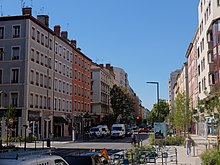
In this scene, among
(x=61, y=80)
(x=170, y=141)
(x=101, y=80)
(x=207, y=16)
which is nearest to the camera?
(x=170, y=141)

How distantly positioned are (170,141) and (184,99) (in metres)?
7.91

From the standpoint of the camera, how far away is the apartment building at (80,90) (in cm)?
7150

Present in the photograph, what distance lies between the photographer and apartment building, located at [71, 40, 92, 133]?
2815 inches

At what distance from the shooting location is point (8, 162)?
617cm

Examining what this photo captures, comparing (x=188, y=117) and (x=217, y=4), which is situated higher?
(x=217, y=4)

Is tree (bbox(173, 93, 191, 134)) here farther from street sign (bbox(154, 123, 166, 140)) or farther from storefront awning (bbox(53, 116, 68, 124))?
storefront awning (bbox(53, 116, 68, 124))

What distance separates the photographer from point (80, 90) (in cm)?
7662

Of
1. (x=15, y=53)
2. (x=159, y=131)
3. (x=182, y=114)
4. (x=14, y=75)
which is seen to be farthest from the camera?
(x=15, y=53)

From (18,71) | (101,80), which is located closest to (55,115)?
(18,71)

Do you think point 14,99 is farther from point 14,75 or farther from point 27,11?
point 27,11

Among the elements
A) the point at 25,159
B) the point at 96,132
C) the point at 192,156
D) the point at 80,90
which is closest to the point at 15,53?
the point at 96,132

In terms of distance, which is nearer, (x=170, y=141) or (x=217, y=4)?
(x=170, y=141)

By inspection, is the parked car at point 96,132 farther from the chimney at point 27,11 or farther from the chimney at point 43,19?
the chimney at point 27,11

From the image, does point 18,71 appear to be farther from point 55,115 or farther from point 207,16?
point 207,16
